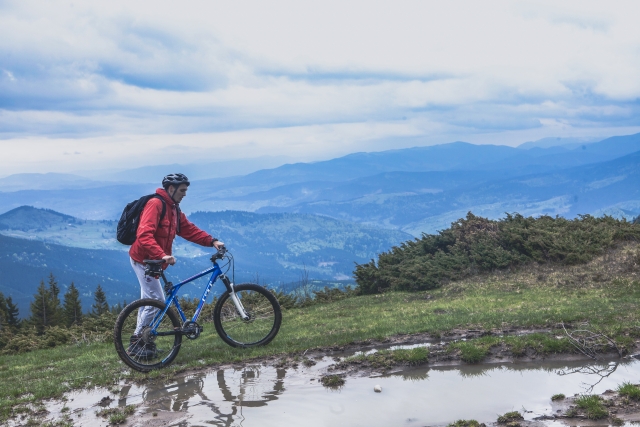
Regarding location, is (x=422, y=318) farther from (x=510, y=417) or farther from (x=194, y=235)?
(x=510, y=417)

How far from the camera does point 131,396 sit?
9.37m

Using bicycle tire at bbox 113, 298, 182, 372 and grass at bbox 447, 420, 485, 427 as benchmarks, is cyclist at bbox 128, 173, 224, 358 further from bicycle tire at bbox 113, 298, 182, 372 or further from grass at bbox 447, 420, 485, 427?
grass at bbox 447, 420, 485, 427

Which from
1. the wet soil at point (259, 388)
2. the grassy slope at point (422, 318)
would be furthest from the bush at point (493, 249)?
the wet soil at point (259, 388)

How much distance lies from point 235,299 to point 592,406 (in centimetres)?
681

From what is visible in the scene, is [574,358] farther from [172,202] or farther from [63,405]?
[63,405]

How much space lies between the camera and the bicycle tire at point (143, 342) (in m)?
10.6

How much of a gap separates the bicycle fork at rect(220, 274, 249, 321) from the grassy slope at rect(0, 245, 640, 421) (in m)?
0.73

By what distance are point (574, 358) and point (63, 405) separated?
28.6 ft

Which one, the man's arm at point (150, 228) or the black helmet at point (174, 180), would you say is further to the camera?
the black helmet at point (174, 180)

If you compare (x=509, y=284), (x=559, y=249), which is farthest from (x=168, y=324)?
(x=559, y=249)

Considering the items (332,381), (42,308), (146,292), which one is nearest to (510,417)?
(332,381)

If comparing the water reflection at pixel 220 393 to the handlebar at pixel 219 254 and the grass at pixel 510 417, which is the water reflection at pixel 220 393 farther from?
the grass at pixel 510 417

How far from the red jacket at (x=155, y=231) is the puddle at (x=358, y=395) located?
242 centimetres

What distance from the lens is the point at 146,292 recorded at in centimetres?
1123
